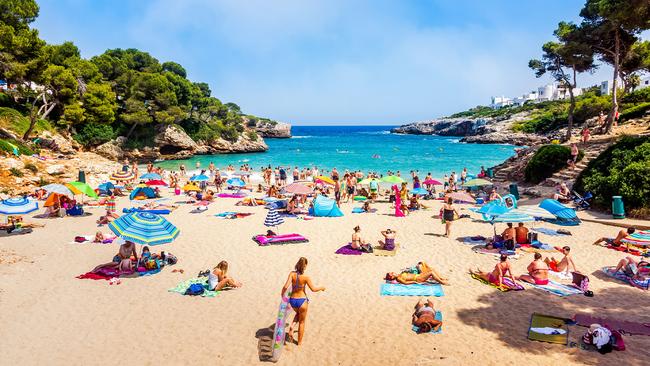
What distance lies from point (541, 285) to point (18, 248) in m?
14.2

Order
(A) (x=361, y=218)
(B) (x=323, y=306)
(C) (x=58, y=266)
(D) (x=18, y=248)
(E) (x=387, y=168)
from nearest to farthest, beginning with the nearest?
(B) (x=323, y=306), (C) (x=58, y=266), (D) (x=18, y=248), (A) (x=361, y=218), (E) (x=387, y=168)

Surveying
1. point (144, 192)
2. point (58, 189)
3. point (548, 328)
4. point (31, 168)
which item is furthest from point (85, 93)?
point (548, 328)

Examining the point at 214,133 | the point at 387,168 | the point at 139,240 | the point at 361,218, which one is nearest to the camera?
the point at 139,240

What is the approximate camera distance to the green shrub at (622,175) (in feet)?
48.6

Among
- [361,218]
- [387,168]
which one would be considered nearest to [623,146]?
[361,218]

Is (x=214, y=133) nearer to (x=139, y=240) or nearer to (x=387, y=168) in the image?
(x=387, y=168)

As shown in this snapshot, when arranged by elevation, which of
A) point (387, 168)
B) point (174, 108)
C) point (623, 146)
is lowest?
point (387, 168)

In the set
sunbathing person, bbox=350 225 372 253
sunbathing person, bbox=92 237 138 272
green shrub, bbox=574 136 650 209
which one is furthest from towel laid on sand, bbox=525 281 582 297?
sunbathing person, bbox=92 237 138 272

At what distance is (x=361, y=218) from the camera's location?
1672cm

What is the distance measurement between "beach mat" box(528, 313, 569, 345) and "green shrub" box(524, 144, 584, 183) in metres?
17.0

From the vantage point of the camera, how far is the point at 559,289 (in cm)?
869

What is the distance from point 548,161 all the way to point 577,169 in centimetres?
178

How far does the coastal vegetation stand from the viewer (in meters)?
29.3

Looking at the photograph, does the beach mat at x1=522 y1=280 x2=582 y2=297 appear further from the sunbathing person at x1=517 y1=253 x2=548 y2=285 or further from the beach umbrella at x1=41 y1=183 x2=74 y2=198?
the beach umbrella at x1=41 y1=183 x2=74 y2=198
